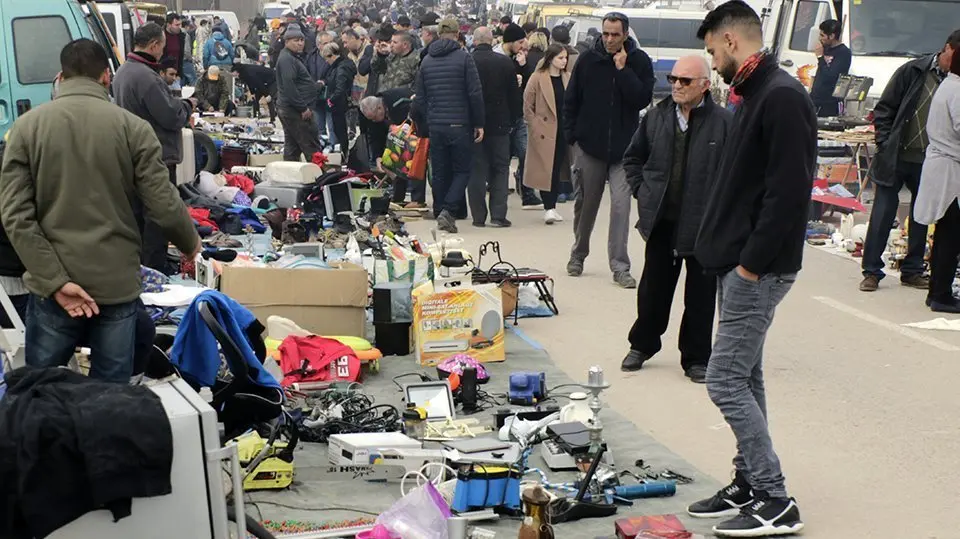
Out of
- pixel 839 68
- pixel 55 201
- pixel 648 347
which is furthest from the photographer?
→ pixel 839 68

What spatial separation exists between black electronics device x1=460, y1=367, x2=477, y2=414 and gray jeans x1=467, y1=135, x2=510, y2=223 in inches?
258

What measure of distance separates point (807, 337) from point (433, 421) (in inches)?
133

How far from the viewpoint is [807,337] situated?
9.42 meters

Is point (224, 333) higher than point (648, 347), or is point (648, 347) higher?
point (224, 333)

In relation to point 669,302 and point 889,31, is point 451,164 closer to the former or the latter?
point 669,302

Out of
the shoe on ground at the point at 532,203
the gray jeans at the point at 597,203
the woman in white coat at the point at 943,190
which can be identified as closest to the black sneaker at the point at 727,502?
the woman in white coat at the point at 943,190

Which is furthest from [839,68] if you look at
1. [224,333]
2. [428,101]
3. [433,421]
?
[224,333]

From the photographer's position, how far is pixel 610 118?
10.9 meters

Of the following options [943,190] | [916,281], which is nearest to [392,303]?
[943,190]

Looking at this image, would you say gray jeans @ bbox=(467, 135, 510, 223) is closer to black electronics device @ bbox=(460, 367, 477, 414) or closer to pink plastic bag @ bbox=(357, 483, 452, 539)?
black electronics device @ bbox=(460, 367, 477, 414)

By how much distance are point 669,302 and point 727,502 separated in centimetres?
272

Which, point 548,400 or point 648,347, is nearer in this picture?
point 548,400

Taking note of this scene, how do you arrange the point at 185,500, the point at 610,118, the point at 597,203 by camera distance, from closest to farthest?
the point at 185,500 < the point at 610,118 < the point at 597,203

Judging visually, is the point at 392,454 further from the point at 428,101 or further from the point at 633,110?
the point at 428,101
